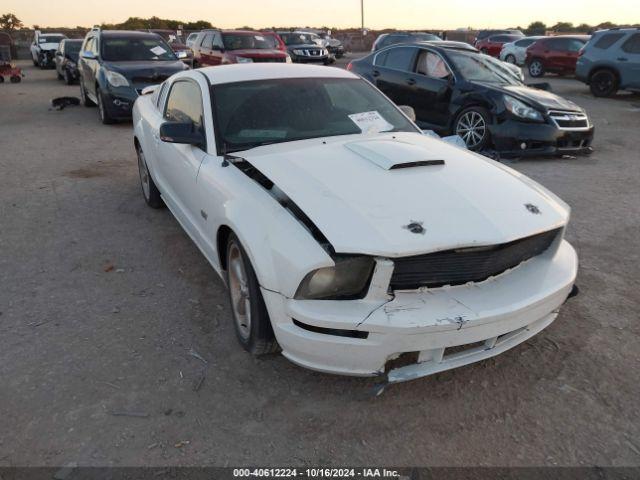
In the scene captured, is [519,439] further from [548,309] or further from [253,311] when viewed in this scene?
[253,311]

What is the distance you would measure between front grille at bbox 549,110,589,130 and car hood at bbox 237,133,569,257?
4.55 metres

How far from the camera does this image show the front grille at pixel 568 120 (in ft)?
24.0

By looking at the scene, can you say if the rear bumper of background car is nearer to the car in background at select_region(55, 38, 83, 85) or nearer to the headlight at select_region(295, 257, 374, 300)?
the headlight at select_region(295, 257, 374, 300)

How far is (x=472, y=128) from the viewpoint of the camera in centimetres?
773

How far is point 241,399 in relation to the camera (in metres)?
2.63

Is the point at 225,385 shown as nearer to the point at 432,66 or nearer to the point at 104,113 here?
the point at 432,66

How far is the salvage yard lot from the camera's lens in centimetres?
232

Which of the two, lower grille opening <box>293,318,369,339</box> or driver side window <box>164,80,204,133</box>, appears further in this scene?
driver side window <box>164,80,204,133</box>

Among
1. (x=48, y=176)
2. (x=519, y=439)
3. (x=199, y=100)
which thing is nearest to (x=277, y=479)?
(x=519, y=439)

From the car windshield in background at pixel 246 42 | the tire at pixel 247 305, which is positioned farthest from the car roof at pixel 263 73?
the car windshield in background at pixel 246 42

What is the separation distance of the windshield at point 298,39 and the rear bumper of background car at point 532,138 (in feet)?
55.7

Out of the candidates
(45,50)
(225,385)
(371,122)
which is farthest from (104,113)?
(45,50)

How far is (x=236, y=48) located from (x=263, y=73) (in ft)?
35.4

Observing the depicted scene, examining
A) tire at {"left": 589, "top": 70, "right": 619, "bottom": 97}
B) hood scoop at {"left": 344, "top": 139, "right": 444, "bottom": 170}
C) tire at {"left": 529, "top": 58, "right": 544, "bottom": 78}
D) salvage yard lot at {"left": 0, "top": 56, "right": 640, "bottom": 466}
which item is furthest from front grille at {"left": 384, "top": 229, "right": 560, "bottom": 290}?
tire at {"left": 529, "top": 58, "right": 544, "bottom": 78}
